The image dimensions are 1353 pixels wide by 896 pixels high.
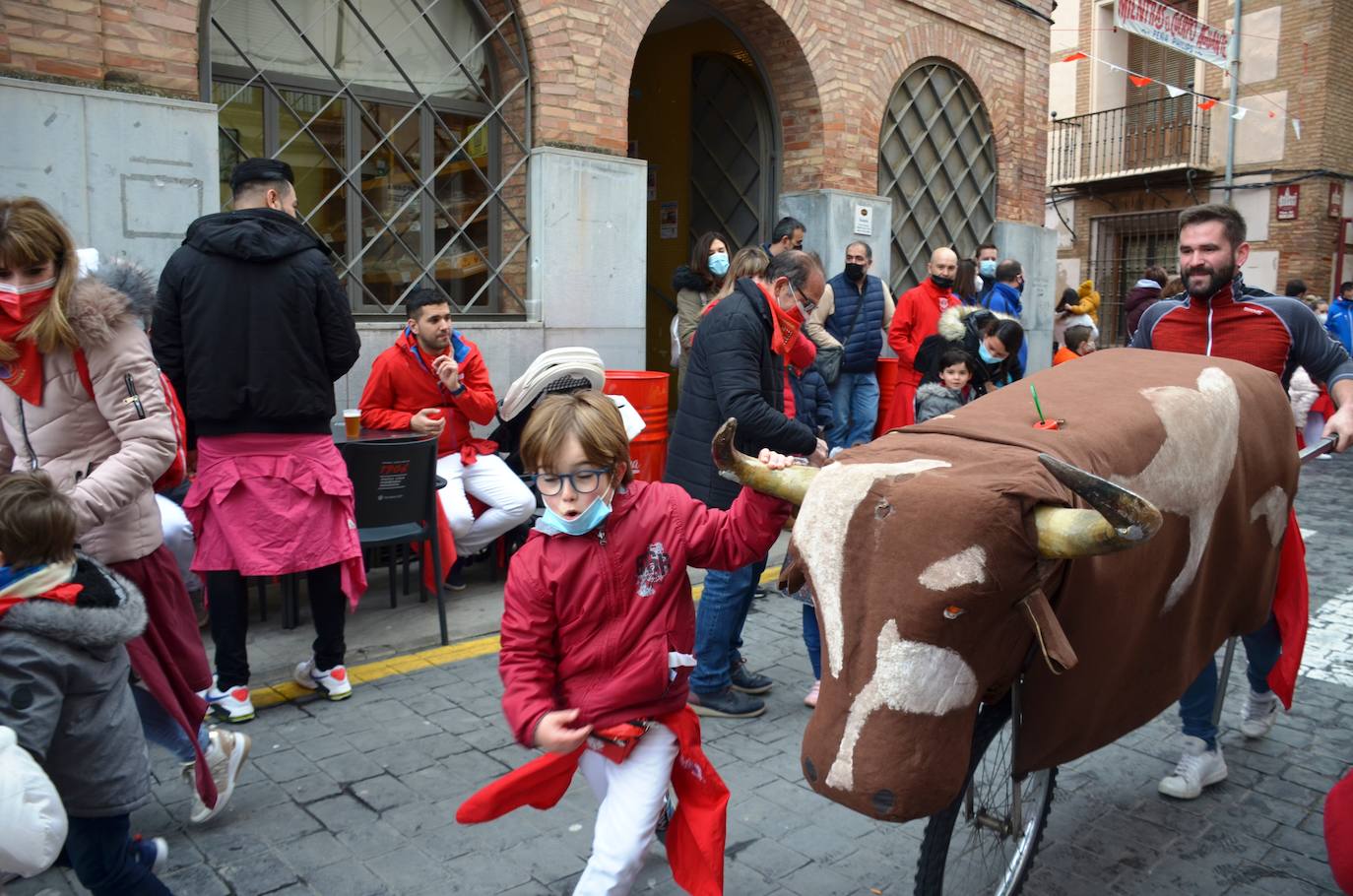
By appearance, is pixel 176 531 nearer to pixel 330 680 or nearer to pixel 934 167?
pixel 330 680

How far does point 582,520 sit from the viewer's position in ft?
8.75

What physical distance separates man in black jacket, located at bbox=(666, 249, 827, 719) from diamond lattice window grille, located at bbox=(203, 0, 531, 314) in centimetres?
380

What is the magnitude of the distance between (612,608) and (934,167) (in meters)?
11.6

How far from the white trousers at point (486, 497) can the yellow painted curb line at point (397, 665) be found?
2.46 ft

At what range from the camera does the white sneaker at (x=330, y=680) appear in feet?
15.4

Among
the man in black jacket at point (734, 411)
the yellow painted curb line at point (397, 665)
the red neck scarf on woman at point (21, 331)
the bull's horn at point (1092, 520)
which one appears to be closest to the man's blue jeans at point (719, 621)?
the man in black jacket at point (734, 411)

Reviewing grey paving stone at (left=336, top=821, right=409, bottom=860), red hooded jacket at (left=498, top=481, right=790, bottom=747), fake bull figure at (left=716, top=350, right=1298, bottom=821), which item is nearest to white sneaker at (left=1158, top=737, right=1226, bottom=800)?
fake bull figure at (left=716, top=350, right=1298, bottom=821)

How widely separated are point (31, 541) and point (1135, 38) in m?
27.5

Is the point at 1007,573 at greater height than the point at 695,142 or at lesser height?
lesser

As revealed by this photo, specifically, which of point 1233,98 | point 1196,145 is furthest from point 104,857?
point 1196,145

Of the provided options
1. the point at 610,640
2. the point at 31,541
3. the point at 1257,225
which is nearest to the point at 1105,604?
the point at 610,640

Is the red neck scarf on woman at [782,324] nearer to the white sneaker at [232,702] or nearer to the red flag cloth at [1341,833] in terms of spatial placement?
the white sneaker at [232,702]

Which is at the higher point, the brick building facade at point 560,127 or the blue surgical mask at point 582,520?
the brick building facade at point 560,127

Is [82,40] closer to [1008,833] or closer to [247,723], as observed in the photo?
[247,723]
